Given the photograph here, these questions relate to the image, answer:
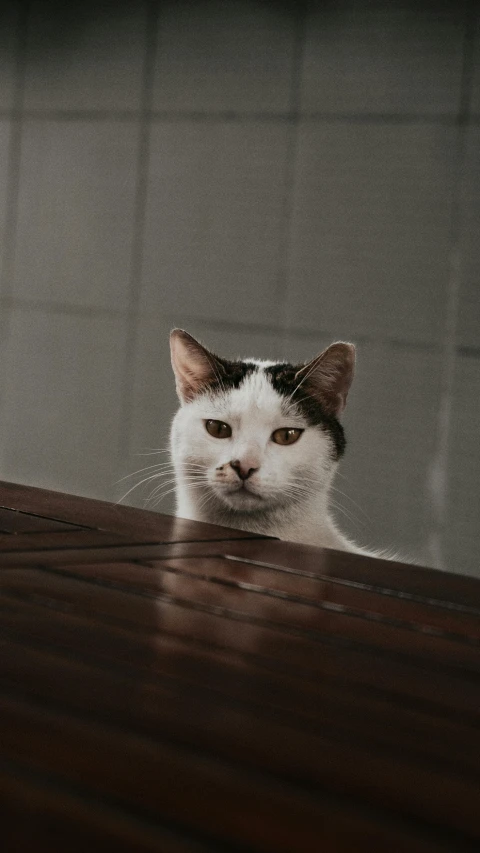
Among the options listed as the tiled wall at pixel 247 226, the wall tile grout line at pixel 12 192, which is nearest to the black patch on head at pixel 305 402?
the tiled wall at pixel 247 226

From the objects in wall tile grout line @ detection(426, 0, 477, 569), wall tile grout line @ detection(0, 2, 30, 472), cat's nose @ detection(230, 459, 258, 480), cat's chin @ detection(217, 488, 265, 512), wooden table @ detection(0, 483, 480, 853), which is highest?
wall tile grout line @ detection(0, 2, 30, 472)

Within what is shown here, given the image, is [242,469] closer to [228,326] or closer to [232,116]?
[228,326]

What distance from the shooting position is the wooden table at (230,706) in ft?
1.06

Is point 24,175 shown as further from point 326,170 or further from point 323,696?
point 323,696

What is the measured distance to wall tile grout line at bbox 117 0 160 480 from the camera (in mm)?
3828

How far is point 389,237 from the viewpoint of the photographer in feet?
11.2

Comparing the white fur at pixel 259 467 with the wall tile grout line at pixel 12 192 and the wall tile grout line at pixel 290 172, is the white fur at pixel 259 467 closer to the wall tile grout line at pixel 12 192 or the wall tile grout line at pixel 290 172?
the wall tile grout line at pixel 290 172

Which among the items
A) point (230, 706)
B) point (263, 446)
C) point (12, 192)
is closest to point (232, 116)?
point (12, 192)

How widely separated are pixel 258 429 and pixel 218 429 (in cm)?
8

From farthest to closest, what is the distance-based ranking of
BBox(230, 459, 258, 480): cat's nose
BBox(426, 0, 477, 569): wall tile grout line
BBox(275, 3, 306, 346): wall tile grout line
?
BBox(275, 3, 306, 346): wall tile grout line, BBox(426, 0, 477, 569): wall tile grout line, BBox(230, 459, 258, 480): cat's nose

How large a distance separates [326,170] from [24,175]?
141cm

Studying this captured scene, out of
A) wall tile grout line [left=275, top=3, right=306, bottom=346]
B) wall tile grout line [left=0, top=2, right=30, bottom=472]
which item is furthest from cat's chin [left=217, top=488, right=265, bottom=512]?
wall tile grout line [left=0, top=2, right=30, bottom=472]

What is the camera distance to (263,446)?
1633 mm

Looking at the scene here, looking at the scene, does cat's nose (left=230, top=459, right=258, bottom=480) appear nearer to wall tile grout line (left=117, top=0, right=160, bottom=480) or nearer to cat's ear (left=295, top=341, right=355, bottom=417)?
cat's ear (left=295, top=341, right=355, bottom=417)
